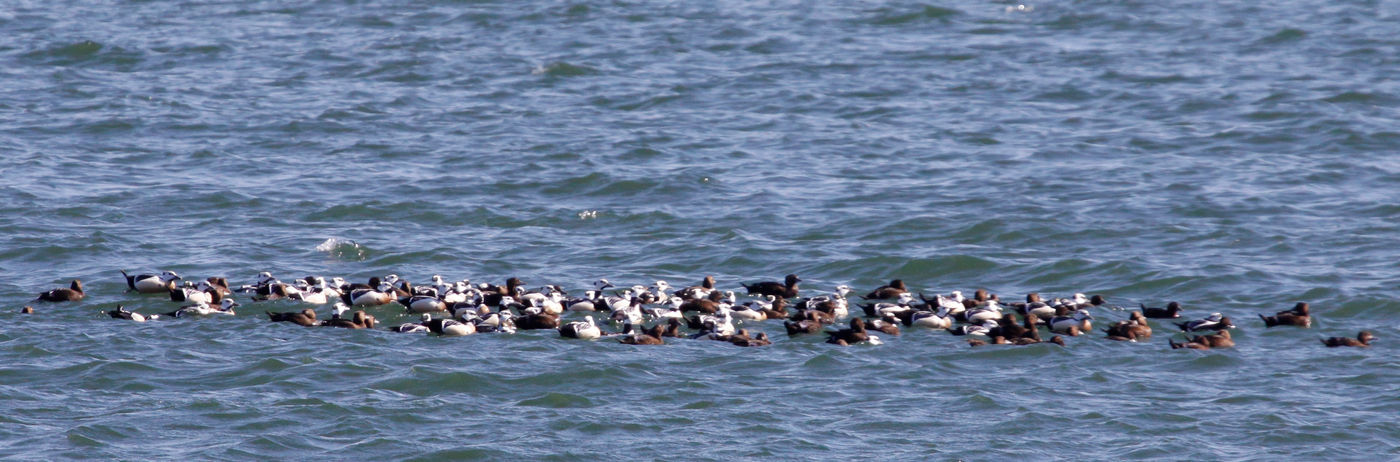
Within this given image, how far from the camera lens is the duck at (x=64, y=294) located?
83.9ft

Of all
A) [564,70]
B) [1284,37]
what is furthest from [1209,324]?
[1284,37]

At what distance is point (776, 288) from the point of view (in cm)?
2702

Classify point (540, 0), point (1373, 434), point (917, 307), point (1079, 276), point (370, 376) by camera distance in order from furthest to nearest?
point (540, 0) → point (1079, 276) → point (917, 307) → point (370, 376) → point (1373, 434)

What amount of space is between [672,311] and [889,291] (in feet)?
12.6

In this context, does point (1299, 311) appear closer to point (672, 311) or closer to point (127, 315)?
point (672, 311)

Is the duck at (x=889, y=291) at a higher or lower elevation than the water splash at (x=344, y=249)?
lower

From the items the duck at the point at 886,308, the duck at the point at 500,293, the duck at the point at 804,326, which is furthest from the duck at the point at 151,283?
the duck at the point at 886,308

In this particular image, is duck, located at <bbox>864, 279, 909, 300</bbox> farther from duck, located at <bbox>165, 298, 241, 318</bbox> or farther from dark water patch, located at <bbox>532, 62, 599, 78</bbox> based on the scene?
dark water patch, located at <bbox>532, 62, 599, 78</bbox>

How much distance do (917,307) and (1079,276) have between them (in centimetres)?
438

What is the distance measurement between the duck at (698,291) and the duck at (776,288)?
2.17 feet

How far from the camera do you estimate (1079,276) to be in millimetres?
28688

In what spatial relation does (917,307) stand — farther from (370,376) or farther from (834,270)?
(370,376)

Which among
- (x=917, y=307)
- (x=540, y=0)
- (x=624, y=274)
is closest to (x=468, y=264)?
(x=624, y=274)

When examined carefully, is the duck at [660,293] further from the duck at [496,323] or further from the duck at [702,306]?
the duck at [496,323]
